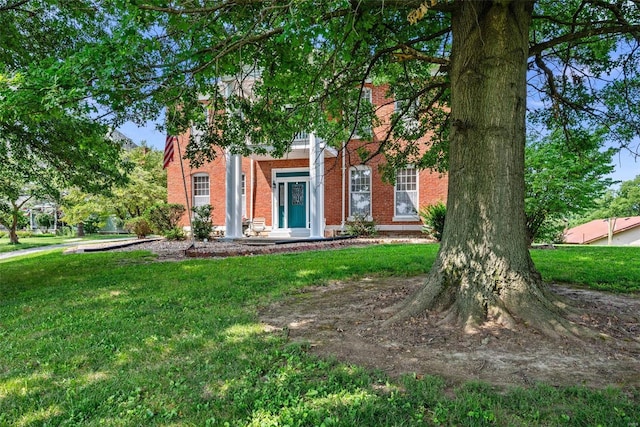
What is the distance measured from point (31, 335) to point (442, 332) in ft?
14.4

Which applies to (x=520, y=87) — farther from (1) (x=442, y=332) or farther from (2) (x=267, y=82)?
(2) (x=267, y=82)

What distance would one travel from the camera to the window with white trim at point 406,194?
17.7m

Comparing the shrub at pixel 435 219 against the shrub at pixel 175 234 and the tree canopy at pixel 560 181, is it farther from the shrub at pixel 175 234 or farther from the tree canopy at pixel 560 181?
the shrub at pixel 175 234

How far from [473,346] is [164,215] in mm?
16962

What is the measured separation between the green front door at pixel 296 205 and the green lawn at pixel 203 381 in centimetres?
1231

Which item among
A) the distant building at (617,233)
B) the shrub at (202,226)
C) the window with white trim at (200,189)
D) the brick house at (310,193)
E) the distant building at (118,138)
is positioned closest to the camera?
the distant building at (118,138)

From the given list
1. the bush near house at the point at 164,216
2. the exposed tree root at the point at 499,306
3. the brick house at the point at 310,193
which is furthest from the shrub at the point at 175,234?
the exposed tree root at the point at 499,306

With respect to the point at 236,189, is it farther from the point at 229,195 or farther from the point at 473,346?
the point at 473,346

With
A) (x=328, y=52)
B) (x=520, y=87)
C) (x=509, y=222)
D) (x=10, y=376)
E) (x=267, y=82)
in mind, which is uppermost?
(x=328, y=52)

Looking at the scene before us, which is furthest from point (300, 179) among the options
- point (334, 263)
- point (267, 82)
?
point (267, 82)

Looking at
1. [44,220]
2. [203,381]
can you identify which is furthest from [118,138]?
[44,220]

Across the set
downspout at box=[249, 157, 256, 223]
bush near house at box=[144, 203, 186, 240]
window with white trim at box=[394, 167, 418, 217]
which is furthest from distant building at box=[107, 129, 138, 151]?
window with white trim at box=[394, 167, 418, 217]

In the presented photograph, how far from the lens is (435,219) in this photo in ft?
47.4

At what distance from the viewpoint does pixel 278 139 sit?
7379mm
